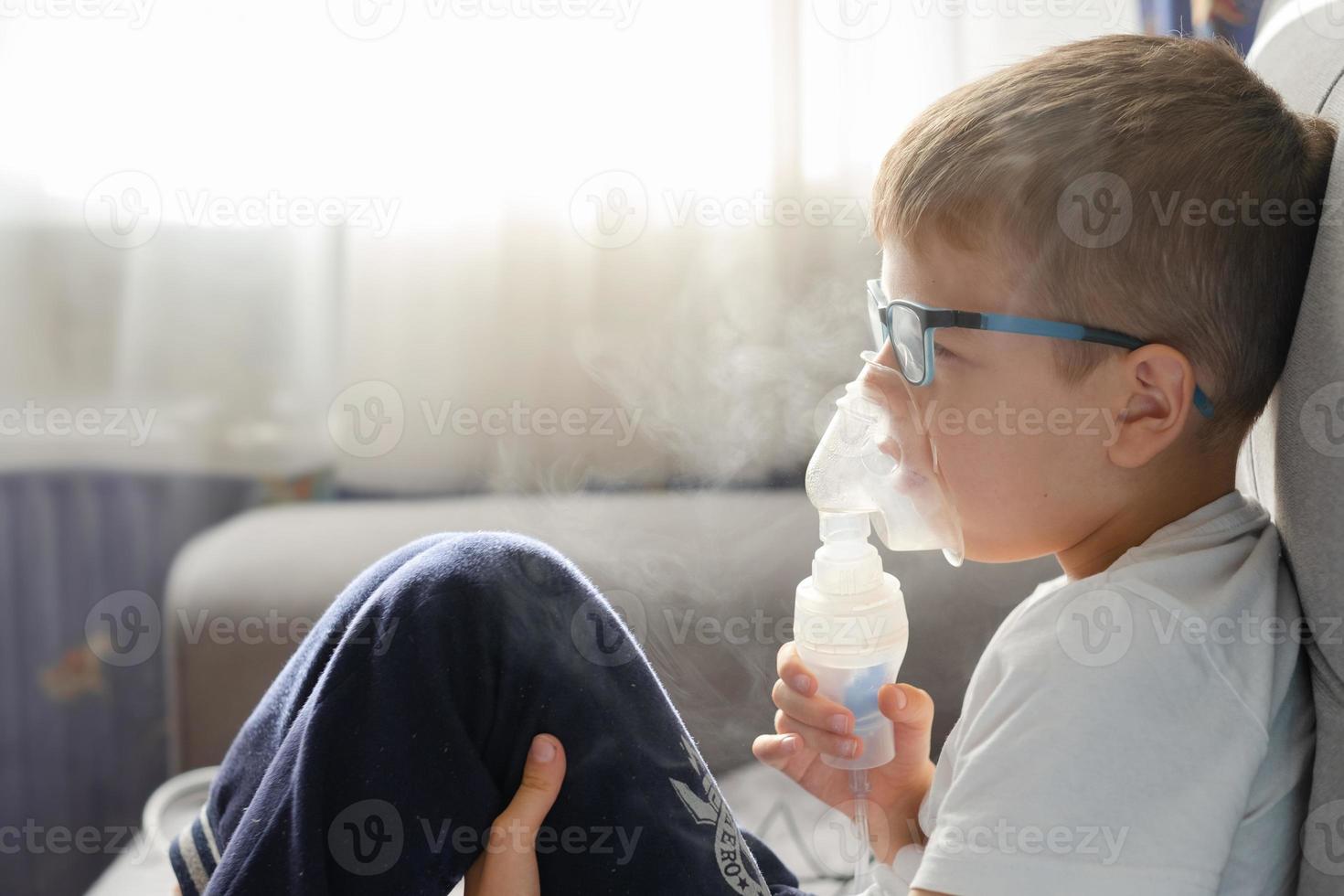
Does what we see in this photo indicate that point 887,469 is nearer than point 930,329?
No

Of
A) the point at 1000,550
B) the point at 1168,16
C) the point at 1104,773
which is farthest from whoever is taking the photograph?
the point at 1168,16

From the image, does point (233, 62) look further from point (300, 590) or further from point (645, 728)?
point (645, 728)

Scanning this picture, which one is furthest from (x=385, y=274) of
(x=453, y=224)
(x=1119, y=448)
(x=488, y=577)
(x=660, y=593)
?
(x=1119, y=448)

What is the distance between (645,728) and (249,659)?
102cm

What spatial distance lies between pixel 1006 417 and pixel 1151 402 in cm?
10

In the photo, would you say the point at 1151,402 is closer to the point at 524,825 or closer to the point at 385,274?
the point at 524,825

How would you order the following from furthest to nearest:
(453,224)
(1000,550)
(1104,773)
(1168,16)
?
(453,224) → (1168,16) → (1000,550) → (1104,773)

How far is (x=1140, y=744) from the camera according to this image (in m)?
0.68


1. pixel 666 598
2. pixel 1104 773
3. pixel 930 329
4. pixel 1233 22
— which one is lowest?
pixel 666 598

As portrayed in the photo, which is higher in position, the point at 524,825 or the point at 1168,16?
the point at 1168,16

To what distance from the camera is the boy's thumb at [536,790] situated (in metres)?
0.83

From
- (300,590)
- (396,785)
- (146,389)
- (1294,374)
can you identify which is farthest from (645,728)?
(146,389)

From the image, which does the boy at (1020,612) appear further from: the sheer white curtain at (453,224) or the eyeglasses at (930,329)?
the sheer white curtain at (453,224)

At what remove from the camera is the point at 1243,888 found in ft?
2.44
